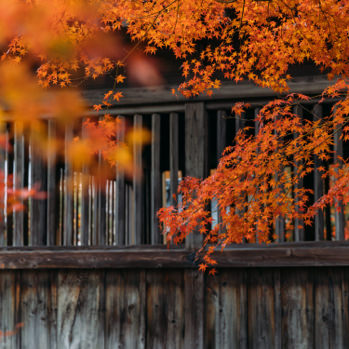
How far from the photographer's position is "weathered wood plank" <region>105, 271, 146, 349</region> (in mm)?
7777

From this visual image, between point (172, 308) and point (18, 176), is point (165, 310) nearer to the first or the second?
point (172, 308)

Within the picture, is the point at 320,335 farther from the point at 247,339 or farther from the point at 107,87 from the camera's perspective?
the point at 107,87

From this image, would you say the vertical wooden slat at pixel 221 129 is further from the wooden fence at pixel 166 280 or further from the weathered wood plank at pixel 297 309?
the weathered wood plank at pixel 297 309

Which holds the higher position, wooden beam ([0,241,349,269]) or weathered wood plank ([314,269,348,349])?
wooden beam ([0,241,349,269])

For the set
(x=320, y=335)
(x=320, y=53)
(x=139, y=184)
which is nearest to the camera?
(x=320, y=53)

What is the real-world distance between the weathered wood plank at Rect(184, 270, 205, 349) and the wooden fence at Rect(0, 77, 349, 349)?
0.04ft

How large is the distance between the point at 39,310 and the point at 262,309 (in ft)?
10.0

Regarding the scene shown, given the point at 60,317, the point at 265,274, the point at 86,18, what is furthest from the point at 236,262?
the point at 86,18

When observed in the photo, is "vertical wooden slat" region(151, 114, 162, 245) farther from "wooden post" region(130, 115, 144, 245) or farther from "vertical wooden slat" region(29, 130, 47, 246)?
"vertical wooden slat" region(29, 130, 47, 246)

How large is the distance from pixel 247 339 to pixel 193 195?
1970 millimetres

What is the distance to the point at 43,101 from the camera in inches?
329

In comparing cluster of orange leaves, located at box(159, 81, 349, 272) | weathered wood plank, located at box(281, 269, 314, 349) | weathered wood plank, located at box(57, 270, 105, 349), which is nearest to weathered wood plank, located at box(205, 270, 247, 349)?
cluster of orange leaves, located at box(159, 81, 349, 272)

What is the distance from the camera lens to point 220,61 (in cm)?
761

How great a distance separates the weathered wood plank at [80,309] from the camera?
790cm
